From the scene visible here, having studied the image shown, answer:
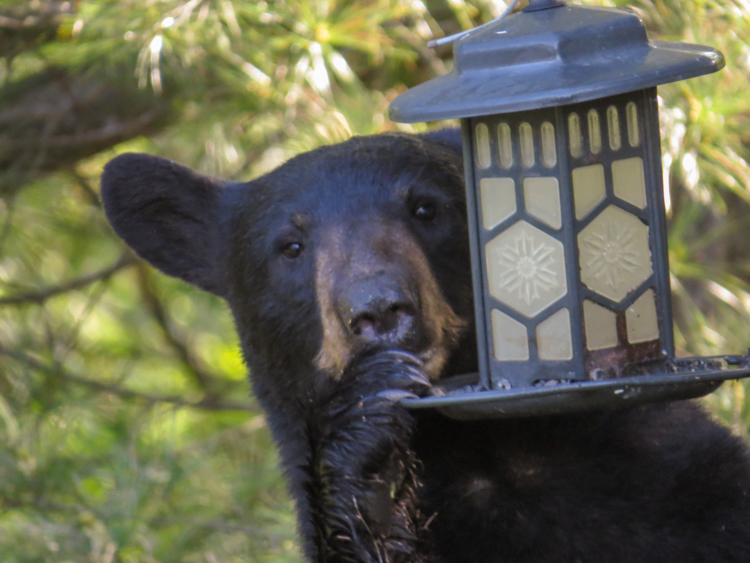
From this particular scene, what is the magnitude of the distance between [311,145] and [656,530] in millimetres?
2374

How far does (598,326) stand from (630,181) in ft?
1.02

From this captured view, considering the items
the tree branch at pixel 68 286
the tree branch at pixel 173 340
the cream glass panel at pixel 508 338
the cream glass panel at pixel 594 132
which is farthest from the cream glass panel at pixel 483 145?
the tree branch at pixel 173 340

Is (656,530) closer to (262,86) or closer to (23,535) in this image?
(262,86)

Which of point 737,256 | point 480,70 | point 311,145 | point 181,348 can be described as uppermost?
point 480,70

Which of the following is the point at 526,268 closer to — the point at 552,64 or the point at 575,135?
the point at 575,135

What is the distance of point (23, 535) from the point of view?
416 cm

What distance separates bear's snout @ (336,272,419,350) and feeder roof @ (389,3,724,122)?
463 mm

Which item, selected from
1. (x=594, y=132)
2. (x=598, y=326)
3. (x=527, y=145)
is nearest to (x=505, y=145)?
(x=527, y=145)

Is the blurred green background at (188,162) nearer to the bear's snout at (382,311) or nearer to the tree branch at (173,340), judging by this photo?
the tree branch at (173,340)

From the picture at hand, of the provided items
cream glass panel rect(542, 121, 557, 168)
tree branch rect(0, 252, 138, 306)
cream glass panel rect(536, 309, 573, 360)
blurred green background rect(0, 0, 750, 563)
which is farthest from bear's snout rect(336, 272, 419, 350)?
tree branch rect(0, 252, 138, 306)

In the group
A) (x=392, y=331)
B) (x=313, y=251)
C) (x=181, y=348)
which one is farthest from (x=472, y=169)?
(x=181, y=348)

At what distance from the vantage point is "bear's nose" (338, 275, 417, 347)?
6.93 feet

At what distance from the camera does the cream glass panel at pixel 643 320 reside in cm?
189

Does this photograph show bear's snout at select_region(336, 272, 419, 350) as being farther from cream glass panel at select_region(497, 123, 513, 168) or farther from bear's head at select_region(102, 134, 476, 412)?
cream glass panel at select_region(497, 123, 513, 168)
